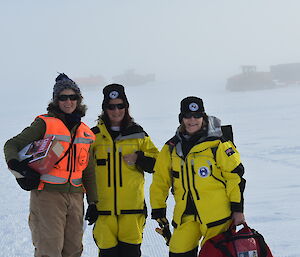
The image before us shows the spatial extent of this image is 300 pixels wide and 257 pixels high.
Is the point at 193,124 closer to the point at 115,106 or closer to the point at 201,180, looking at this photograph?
the point at 201,180

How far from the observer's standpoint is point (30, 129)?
8.23ft

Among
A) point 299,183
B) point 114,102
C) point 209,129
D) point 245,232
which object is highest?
point 114,102

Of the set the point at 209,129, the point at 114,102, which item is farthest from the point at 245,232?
the point at 114,102

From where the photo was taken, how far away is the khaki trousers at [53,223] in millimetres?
2469

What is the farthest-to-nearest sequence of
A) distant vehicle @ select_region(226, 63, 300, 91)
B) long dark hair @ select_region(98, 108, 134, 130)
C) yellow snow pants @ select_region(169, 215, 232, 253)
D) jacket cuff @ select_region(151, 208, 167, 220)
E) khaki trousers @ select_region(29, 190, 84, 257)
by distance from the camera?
distant vehicle @ select_region(226, 63, 300, 91)
long dark hair @ select_region(98, 108, 134, 130)
jacket cuff @ select_region(151, 208, 167, 220)
yellow snow pants @ select_region(169, 215, 232, 253)
khaki trousers @ select_region(29, 190, 84, 257)

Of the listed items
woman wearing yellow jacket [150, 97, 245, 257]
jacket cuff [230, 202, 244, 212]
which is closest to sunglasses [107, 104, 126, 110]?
woman wearing yellow jacket [150, 97, 245, 257]

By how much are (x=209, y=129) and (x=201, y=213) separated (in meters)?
0.57

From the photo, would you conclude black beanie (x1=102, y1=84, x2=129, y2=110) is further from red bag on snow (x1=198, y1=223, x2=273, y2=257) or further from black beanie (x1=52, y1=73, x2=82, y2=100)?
red bag on snow (x1=198, y1=223, x2=273, y2=257)

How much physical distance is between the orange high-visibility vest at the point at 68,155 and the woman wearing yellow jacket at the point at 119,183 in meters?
0.25

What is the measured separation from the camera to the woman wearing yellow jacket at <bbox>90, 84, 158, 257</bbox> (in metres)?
2.88

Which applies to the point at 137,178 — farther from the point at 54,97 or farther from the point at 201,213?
the point at 54,97

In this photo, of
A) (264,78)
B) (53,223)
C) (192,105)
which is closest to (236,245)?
(192,105)

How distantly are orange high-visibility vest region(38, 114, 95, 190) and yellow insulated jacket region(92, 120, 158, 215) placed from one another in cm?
24

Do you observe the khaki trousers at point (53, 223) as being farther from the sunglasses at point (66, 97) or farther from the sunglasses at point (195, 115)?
the sunglasses at point (195, 115)
